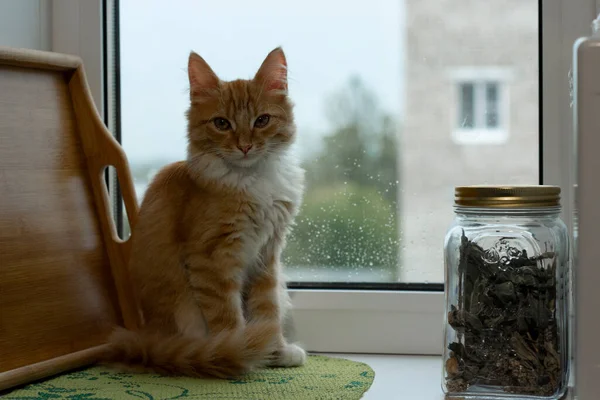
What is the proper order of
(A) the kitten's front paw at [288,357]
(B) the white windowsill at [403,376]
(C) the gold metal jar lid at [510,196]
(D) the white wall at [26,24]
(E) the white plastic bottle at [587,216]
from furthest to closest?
1. (D) the white wall at [26,24]
2. (A) the kitten's front paw at [288,357]
3. (B) the white windowsill at [403,376]
4. (C) the gold metal jar lid at [510,196]
5. (E) the white plastic bottle at [587,216]

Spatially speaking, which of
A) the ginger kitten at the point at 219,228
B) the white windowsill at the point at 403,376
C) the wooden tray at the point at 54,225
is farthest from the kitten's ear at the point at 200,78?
the white windowsill at the point at 403,376

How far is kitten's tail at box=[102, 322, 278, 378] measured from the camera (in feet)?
3.98

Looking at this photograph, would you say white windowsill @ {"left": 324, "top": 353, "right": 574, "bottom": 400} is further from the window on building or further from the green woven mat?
the window on building

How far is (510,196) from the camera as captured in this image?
41.5 inches

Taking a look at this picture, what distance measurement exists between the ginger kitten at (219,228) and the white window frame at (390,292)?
15 centimetres

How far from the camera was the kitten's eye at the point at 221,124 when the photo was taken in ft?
4.42

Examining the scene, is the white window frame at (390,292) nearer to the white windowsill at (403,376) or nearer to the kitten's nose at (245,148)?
the white windowsill at (403,376)

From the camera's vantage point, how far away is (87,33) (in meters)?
1.60

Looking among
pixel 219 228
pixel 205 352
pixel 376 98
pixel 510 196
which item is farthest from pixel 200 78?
pixel 510 196

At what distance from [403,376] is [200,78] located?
26.0 inches

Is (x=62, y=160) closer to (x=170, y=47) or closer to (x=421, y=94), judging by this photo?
(x=170, y=47)

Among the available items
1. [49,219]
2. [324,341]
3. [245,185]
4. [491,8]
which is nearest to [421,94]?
[491,8]

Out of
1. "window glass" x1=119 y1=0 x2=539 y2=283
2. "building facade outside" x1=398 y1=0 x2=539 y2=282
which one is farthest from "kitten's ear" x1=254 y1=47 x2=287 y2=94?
"building facade outside" x1=398 y1=0 x2=539 y2=282

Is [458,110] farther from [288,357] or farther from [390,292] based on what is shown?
[288,357]
